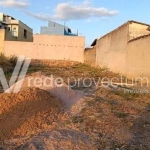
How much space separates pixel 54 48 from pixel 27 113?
17.1 m

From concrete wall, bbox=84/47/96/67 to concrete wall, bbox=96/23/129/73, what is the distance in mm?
1172

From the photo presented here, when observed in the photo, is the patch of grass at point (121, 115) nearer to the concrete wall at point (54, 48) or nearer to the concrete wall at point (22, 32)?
the concrete wall at point (54, 48)

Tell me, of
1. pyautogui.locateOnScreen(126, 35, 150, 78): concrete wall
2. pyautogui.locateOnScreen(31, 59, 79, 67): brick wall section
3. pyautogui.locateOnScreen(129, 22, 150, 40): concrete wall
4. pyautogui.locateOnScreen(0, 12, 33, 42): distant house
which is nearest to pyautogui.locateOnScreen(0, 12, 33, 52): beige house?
pyautogui.locateOnScreen(0, 12, 33, 42): distant house

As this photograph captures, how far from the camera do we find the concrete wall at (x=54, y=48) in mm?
21688

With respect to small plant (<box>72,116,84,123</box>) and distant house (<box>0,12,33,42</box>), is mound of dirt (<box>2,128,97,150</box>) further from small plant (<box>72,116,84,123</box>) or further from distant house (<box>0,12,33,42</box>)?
distant house (<box>0,12,33,42</box>)

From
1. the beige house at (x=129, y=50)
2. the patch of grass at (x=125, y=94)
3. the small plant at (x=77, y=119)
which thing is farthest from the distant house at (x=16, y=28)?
the small plant at (x=77, y=119)

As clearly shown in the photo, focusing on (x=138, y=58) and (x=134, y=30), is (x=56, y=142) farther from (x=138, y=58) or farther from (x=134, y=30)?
(x=134, y=30)

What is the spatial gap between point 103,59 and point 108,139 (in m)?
13.2

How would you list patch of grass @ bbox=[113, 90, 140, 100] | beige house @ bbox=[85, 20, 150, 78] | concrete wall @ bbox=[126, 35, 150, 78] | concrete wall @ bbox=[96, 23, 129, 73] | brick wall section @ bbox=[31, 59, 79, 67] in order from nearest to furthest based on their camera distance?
patch of grass @ bbox=[113, 90, 140, 100] → concrete wall @ bbox=[126, 35, 150, 78] → beige house @ bbox=[85, 20, 150, 78] → concrete wall @ bbox=[96, 23, 129, 73] → brick wall section @ bbox=[31, 59, 79, 67]

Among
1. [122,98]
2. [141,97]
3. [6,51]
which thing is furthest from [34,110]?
[6,51]

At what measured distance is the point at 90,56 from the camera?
20484mm

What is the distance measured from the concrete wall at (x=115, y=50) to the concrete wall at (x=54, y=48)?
11.3 feet

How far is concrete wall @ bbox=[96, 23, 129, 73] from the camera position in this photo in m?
12.9

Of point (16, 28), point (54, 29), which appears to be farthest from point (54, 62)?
point (16, 28)
